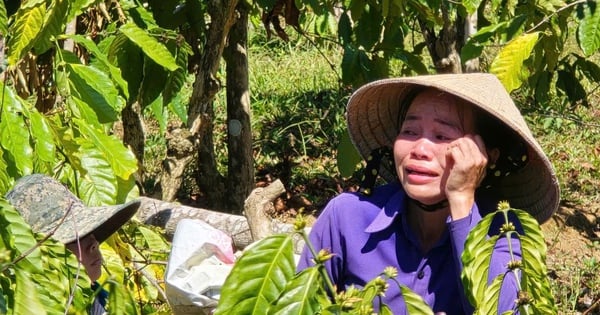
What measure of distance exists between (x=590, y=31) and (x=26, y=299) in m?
2.45

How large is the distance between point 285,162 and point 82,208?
402cm

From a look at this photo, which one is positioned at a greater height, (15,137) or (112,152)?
(15,137)

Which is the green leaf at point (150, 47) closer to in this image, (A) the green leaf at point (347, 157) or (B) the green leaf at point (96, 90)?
(B) the green leaf at point (96, 90)

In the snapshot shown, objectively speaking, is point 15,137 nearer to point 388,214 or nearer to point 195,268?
point 195,268

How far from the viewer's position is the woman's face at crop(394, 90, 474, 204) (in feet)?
7.45

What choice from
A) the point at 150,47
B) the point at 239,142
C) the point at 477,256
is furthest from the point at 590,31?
the point at 239,142

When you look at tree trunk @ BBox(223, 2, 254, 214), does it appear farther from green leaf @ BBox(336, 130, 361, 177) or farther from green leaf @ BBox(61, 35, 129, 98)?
green leaf @ BBox(61, 35, 129, 98)

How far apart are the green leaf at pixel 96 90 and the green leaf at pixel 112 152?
0.26 ft

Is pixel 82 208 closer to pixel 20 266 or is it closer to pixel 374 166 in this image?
pixel 374 166

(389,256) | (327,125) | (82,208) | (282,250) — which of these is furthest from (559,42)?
(327,125)

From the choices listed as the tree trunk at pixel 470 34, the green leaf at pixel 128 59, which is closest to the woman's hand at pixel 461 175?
the green leaf at pixel 128 59

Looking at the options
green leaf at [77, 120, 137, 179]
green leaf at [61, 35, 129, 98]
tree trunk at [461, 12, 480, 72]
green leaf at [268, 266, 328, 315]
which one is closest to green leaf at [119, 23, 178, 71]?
green leaf at [61, 35, 129, 98]

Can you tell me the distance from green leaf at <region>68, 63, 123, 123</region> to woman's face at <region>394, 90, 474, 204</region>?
A: 2.90 ft

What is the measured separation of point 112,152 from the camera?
109 inches
